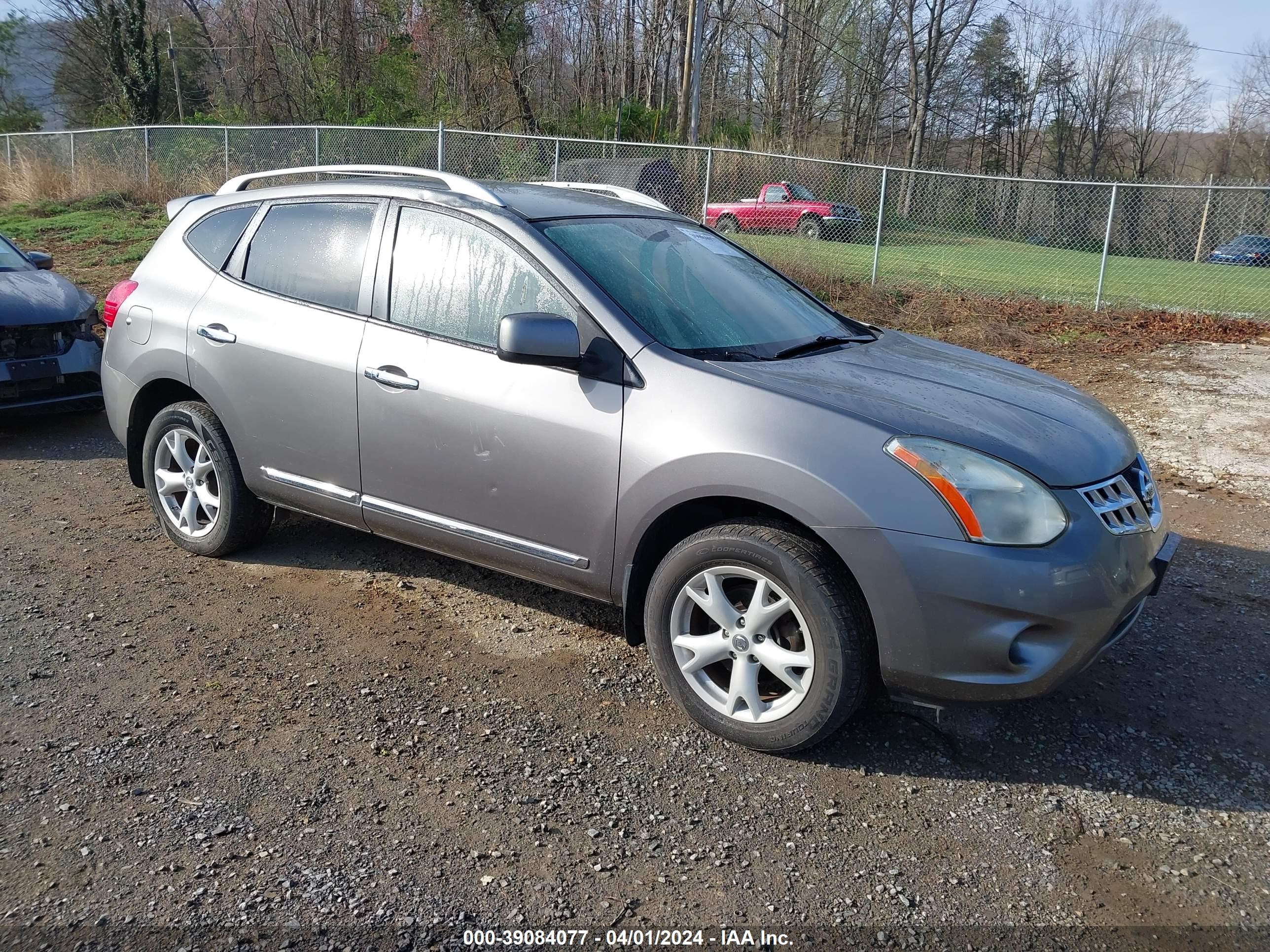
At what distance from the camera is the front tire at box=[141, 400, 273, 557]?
4676mm

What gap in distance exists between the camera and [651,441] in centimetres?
342

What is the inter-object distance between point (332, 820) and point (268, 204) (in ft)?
9.73

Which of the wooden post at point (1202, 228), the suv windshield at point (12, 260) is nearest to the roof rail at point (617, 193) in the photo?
the suv windshield at point (12, 260)

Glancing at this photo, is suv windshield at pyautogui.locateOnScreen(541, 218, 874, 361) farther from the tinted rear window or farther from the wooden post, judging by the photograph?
the wooden post

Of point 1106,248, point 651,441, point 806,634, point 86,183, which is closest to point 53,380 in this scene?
point 651,441

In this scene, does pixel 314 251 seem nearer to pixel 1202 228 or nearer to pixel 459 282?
pixel 459 282

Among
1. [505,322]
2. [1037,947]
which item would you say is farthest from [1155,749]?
[505,322]

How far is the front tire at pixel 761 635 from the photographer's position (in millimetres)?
3139

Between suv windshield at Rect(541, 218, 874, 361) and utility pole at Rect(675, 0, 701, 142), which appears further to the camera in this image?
utility pole at Rect(675, 0, 701, 142)

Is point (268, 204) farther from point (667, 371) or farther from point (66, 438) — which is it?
point (66, 438)

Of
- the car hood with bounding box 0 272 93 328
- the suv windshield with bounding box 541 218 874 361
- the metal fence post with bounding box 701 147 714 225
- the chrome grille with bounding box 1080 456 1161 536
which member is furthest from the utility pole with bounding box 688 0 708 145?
the chrome grille with bounding box 1080 456 1161 536

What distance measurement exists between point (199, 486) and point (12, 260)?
4448 mm

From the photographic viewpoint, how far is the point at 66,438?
7.14 m

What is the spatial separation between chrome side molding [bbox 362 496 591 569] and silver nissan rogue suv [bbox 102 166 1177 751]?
13 mm
